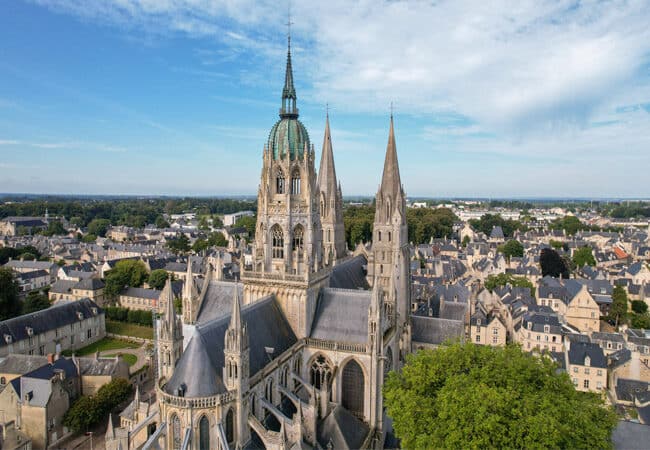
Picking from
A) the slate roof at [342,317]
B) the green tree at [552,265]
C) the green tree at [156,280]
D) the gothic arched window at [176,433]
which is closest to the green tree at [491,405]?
the slate roof at [342,317]

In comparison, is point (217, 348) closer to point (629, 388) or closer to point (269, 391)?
point (269, 391)

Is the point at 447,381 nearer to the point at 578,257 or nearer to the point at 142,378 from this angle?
the point at 142,378

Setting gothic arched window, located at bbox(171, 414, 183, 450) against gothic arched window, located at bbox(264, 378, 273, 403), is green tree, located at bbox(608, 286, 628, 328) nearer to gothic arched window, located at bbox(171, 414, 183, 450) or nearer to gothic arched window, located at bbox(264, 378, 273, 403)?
gothic arched window, located at bbox(264, 378, 273, 403)

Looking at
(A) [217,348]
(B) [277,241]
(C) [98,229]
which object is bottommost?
(C) [98,229]

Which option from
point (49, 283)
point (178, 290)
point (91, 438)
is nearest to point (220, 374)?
point (91, 438)

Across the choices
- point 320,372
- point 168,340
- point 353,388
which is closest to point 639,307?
point 353,388
